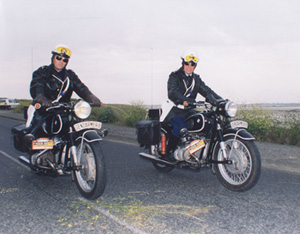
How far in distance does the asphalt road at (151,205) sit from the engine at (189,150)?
0.43m

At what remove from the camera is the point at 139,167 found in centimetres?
692

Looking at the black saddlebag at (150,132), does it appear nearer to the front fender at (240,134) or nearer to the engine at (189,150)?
the engine at (189,150)

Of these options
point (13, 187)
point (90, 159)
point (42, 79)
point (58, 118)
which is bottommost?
point (13, 187)

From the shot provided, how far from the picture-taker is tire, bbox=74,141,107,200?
426 cm

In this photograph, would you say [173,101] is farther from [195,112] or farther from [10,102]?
[10,102]

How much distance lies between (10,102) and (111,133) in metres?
39.0

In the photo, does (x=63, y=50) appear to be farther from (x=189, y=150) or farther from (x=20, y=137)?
(x=189, y=150)

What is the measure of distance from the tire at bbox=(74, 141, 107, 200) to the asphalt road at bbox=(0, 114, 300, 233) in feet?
0.51

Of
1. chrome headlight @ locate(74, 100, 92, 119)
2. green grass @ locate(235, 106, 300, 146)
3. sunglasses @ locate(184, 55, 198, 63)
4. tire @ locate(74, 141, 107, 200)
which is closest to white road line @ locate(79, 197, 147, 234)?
tire @ locate(74, 141, 107, 200)

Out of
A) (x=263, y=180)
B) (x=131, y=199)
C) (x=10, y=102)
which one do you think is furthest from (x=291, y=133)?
(x=10, y=102)

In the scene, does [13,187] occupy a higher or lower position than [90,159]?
lower

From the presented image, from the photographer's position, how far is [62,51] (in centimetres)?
520

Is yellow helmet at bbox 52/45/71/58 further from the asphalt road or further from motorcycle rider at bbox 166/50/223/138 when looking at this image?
the asphalt road

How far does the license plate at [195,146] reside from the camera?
509 centimetres
